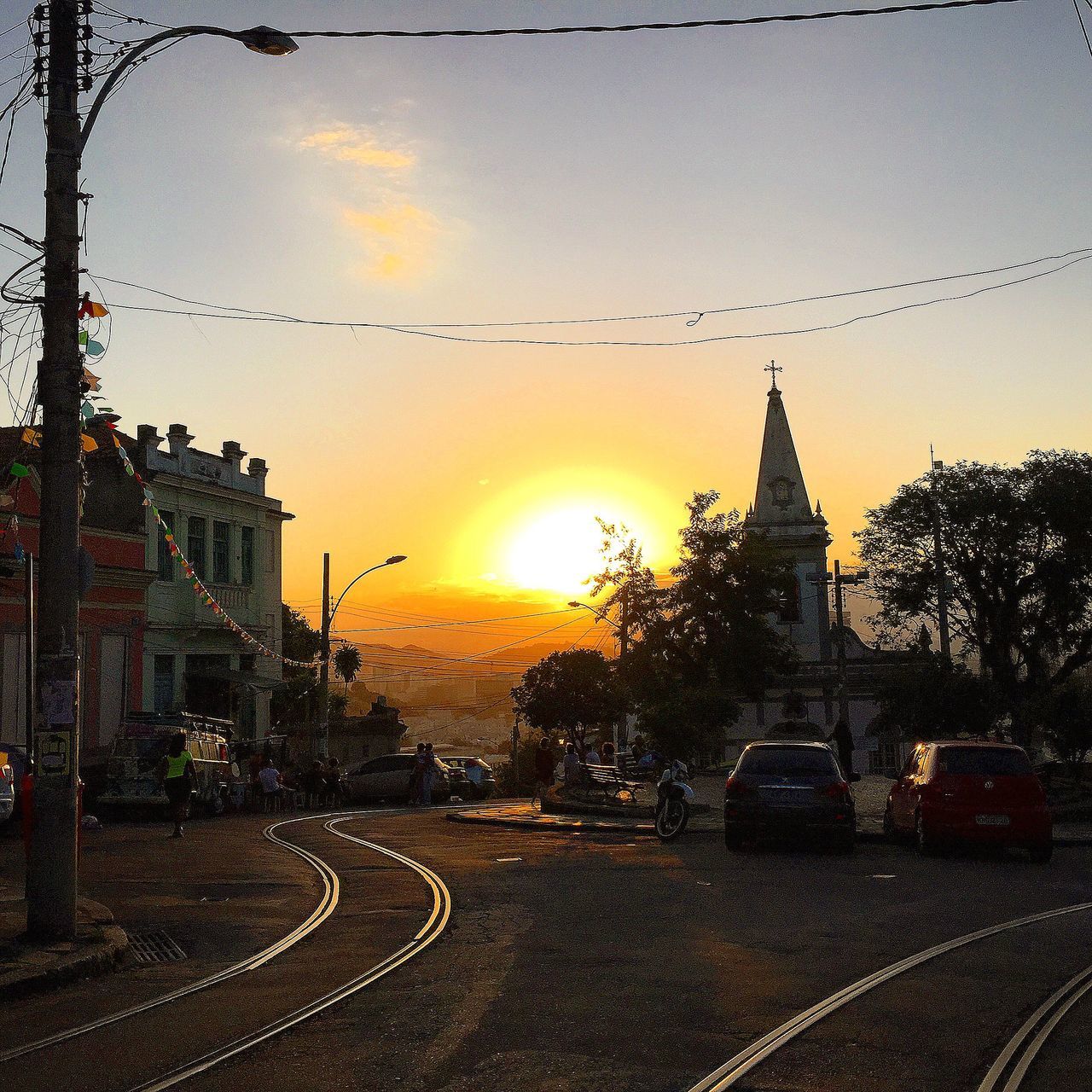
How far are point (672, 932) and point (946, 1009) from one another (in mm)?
3359

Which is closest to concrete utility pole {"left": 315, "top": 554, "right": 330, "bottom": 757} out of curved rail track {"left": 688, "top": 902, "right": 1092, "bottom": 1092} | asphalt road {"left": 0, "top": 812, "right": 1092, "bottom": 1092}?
asphalt road {"left": 0, "top": 812, "right": 1092, "bottom": 1092}

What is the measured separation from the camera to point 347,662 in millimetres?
73125

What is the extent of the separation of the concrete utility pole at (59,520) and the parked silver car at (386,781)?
29.5m

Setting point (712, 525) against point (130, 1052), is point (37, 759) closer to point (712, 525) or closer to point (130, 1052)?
point (130, 1052)

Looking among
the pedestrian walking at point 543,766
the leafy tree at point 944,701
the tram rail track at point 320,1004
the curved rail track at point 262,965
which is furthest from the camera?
the leafy tree at point 944,701

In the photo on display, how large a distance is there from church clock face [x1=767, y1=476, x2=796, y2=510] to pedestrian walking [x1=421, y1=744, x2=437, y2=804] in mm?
39817

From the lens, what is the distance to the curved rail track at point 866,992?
243 inches

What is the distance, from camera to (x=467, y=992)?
8.27 m

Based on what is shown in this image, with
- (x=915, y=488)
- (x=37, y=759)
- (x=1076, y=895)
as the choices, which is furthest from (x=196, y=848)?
(x=915, y=488)

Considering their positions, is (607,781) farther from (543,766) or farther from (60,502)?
(60,502)

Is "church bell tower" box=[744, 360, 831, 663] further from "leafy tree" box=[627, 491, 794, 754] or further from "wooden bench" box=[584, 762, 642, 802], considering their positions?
"wooden bench" box=[584, 762, 642, 802]

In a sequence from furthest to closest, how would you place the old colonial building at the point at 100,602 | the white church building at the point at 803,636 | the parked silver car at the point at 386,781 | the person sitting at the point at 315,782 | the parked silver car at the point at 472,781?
1. the white church building at the point at 803,636
2. the parked silver car at the point at 472,781
3. the parked silver car at the point at 386,781
4. the person sitting at the point at 315,782
5. the old colonial building at the point at 100,602

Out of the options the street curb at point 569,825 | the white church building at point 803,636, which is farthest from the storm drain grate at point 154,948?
the white church building at point 803,636

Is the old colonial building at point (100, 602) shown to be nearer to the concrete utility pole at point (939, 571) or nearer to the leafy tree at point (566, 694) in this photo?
the concrete utility pole at point (939, 571)
